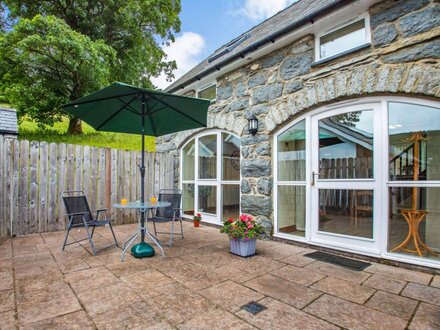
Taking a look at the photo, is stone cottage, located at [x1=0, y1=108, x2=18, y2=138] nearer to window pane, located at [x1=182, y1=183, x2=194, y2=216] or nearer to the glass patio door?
window pane, located at [x1=182, y1=183, x2=194, y2=216]

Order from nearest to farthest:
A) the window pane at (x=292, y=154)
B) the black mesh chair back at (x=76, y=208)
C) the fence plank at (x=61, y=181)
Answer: the black mesh chair back at (x=76, y=208), the window pane at (x=292, y=154), the fence plank at (x=61, y=181)

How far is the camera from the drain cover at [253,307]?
6.69 ft

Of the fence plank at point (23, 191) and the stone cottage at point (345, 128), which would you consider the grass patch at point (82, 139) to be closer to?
the fence plank at point (23, 191)

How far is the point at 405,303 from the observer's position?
2.18 m

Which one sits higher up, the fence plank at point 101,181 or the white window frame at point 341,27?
the white window frame at point 341,27

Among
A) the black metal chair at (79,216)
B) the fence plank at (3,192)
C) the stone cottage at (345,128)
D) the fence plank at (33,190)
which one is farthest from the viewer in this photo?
the fence plank at (33,190)

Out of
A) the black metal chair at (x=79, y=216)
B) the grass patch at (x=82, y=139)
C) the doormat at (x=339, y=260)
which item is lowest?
the doormat at (x=339, y=260)

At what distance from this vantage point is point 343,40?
3.54m

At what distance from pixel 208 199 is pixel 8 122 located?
432cm

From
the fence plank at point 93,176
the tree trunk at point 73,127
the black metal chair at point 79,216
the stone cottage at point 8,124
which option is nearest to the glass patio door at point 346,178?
the black metal chair at point 79,216

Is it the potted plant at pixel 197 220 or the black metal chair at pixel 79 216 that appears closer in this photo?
the black metal chair at pixel 79 216

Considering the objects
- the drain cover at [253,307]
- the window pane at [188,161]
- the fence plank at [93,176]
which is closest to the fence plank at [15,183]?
the fence plank at [93,176]

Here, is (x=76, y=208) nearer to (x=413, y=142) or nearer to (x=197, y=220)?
(x=197, y=220)

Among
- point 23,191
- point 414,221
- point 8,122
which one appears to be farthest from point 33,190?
point 414,221
